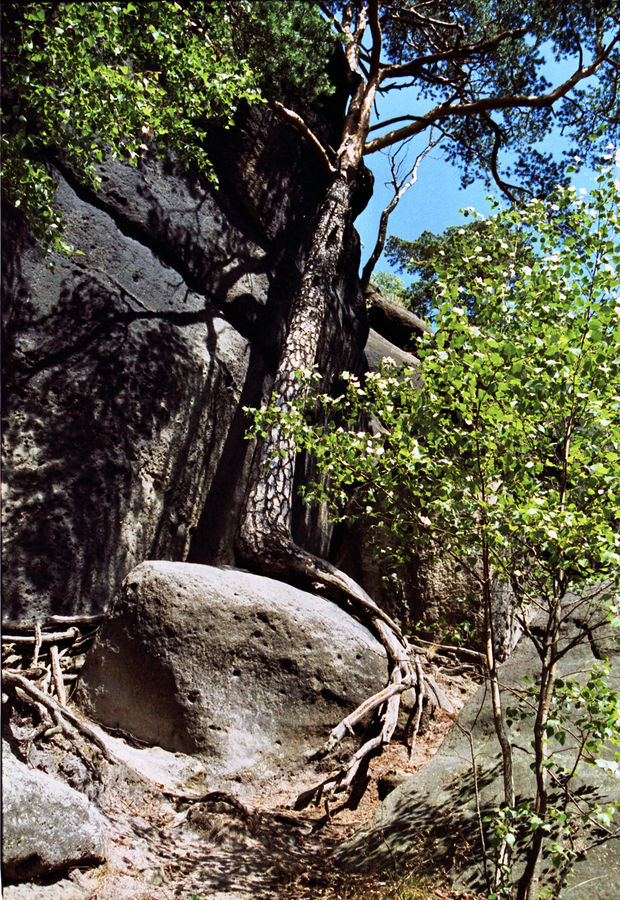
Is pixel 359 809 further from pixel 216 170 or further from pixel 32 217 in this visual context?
pixel 216 170

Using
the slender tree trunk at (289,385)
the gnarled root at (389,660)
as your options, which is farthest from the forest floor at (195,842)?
the slender tree trunk at (289,385)

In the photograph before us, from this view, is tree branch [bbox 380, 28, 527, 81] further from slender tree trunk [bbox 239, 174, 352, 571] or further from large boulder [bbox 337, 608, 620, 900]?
large boulder [bbox 337, 608, 620, 900]

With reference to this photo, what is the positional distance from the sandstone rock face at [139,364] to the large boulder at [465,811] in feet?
11.0

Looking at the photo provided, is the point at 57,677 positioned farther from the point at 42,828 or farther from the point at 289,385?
the point at 289,385

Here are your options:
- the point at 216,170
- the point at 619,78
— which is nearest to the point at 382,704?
the point at 216,170

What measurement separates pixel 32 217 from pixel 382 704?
15.6 ft

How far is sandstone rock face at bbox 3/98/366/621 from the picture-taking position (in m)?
6.12

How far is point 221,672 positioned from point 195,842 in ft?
4.55

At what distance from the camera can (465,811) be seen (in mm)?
3982

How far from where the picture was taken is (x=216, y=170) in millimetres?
9562

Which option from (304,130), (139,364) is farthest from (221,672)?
(304,130)

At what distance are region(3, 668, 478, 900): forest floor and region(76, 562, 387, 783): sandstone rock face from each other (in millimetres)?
278

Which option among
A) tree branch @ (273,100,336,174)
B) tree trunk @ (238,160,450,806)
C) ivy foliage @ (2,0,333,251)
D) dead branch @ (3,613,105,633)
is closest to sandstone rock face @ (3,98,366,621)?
dead branch @ (3,613,105,633)

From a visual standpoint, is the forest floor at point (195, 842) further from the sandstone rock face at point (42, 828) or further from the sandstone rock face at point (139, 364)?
the sandstone rock face at point (139, 364)
